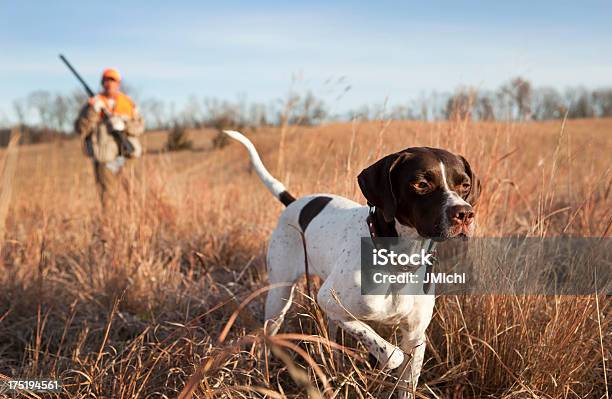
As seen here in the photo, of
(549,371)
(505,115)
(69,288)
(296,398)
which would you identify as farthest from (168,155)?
(549,371)

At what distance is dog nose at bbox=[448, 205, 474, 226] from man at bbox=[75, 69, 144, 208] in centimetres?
493

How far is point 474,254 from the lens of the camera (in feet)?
8.73

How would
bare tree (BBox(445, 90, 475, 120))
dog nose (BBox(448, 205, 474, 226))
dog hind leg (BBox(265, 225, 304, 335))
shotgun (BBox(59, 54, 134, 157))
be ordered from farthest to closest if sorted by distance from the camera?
shotgun (BBox(59, 54, 134, 157)), bare tree (BBox(445, 90, 475, 120)), dog hind leg (BBox(265, 225, 304, 335)), dog nose (BBox(448, 205, 474, 226))

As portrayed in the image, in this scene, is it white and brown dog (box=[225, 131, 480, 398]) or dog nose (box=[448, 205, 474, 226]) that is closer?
dog nose (box=[448, 205, 474, 226])

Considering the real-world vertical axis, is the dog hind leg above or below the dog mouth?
below

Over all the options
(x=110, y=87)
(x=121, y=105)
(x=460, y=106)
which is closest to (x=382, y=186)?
(x=460, y=106)

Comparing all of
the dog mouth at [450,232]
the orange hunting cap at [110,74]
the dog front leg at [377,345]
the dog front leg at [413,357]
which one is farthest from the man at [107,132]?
the dog mouth at [450,232]

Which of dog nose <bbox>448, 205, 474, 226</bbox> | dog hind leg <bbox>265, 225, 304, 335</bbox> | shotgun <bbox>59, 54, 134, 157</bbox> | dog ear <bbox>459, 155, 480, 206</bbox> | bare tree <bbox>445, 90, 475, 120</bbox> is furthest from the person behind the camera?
shotgun <bbox>59, 54, 134, 157</bbox>

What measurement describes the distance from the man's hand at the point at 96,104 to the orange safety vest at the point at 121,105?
0.07 metres

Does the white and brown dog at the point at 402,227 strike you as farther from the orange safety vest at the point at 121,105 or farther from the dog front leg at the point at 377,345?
the orange safety vest at the point at 121,105

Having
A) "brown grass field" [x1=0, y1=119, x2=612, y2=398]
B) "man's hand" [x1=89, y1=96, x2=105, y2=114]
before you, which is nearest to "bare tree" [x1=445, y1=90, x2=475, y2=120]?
"brown grass field" [x1=0, y1=119, x2=612, y2=398]

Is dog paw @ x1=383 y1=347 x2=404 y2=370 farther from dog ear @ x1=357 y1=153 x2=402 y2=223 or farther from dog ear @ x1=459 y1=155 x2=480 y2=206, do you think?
dog ear @ x1=459 y1=155 x2=480 y2=206

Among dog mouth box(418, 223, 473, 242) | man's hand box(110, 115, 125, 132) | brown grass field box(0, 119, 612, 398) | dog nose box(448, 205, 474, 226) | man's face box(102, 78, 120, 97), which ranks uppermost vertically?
man's face box(102, 78, 120, 97)

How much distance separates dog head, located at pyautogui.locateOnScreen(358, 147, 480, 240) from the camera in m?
1.88
